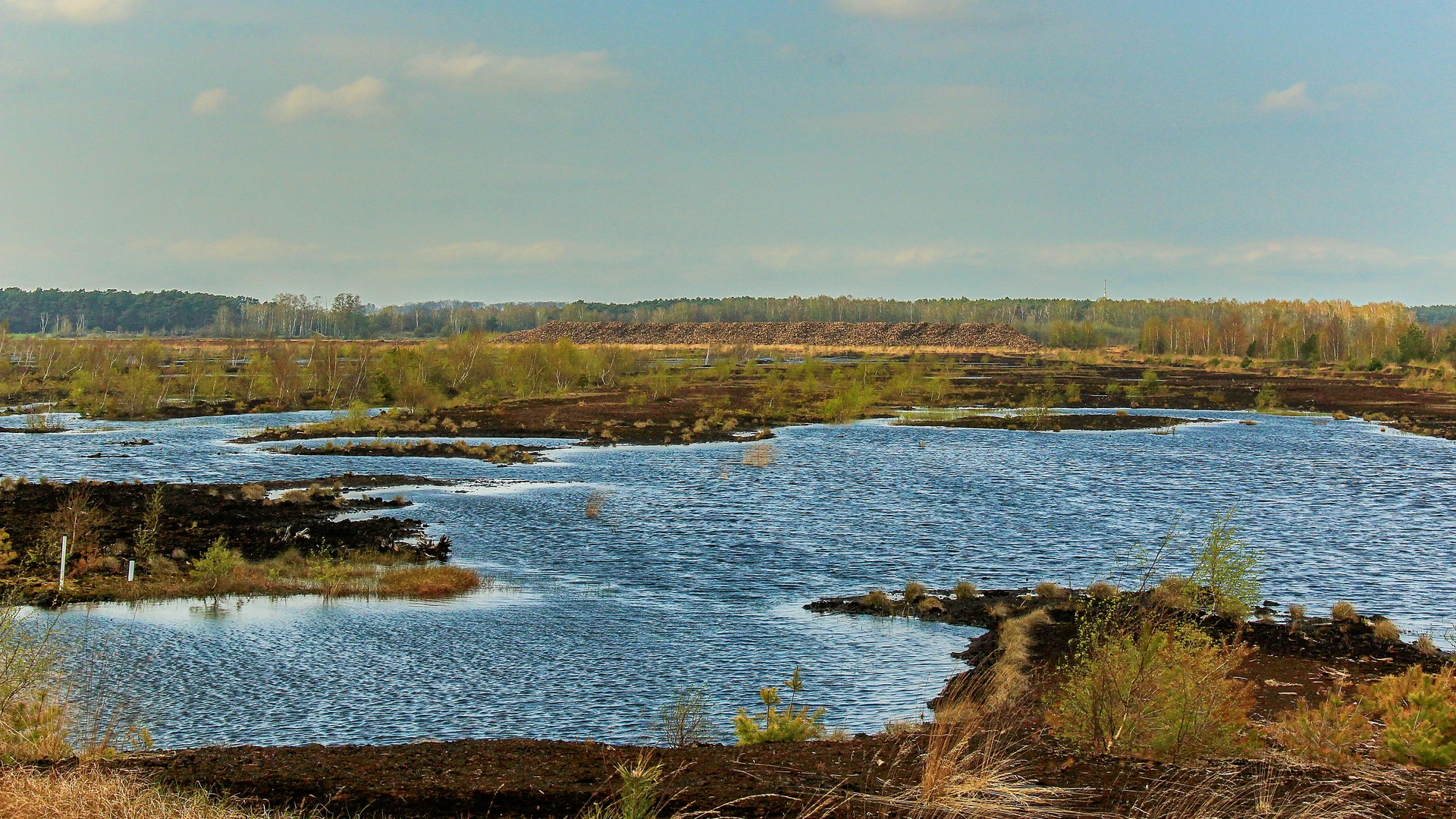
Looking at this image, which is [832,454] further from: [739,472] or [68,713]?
[68,713]

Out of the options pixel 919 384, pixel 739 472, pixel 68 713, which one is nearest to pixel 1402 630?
pixel 68 713

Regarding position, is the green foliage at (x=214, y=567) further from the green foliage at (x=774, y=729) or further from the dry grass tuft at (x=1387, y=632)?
the dry grass tuft at (x=1387, y=632)

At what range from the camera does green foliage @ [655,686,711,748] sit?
1467 centimetres

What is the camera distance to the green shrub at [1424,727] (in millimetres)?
12164

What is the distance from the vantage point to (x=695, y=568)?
29.6m

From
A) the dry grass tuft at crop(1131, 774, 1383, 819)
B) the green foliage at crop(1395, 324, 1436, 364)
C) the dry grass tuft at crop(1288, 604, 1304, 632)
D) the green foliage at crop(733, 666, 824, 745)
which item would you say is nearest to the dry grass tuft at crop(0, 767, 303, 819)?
the green foliage at crop(733, 666, 824, 745)

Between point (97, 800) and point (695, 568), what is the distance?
20.6 meters

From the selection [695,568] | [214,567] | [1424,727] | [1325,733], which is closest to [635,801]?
[1325,733]

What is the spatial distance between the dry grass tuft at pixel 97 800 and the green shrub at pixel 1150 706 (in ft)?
29.0

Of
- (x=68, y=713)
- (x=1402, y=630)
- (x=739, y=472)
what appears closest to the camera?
(x=68, y=713)

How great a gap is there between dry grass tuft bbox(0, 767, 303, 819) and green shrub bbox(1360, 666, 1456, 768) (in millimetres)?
11853

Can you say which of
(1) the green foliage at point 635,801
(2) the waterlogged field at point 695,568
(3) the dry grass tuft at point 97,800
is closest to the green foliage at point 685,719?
(2) the waterlogged field at point 695,568

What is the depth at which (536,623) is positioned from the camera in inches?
916

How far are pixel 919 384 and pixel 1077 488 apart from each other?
71.6m
